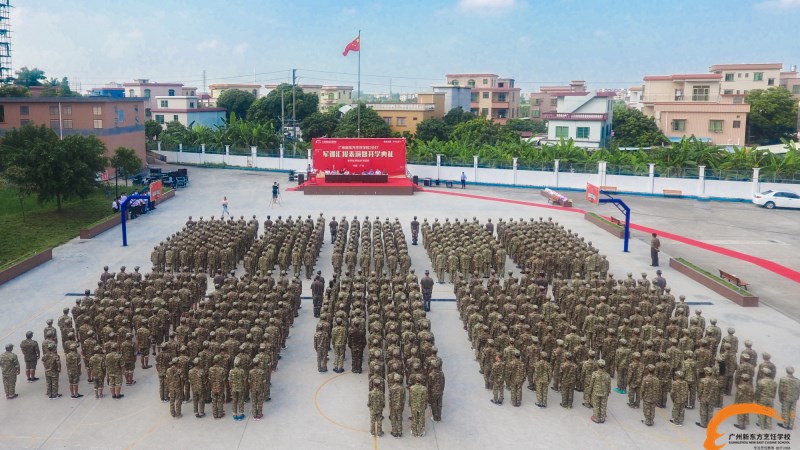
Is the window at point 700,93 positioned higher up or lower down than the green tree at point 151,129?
higher up

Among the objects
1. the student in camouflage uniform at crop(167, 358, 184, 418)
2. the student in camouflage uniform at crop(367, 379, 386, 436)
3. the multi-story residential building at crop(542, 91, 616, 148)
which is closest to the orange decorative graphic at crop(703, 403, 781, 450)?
the student in camouflage uniform at crop(367, 379, 386, 436)

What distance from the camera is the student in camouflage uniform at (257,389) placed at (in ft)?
35.9

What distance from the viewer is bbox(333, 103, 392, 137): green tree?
61.9 m

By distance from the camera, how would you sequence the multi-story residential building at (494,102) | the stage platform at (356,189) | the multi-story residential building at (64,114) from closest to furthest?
the stage platform at (356,189)
the multi-story residential building at (64,114)
the multi-story residential building at (494,102)

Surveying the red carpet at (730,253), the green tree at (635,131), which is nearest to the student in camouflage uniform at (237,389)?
the red carpet at (730,253)

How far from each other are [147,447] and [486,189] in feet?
99.4

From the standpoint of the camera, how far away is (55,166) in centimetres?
2747

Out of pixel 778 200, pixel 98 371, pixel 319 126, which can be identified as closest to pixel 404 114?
pixel 319 126

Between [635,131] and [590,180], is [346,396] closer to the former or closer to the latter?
[590,180]

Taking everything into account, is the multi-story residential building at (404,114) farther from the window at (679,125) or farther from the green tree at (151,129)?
the window at (679,125)

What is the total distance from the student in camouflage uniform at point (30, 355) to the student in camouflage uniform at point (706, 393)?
1129cm

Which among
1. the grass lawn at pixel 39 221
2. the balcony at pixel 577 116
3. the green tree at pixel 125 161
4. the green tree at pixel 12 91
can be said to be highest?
the green tree at pixel 12 91

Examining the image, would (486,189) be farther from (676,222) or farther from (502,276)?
(502,276)

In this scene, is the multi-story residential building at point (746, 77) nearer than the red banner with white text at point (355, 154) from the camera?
No
